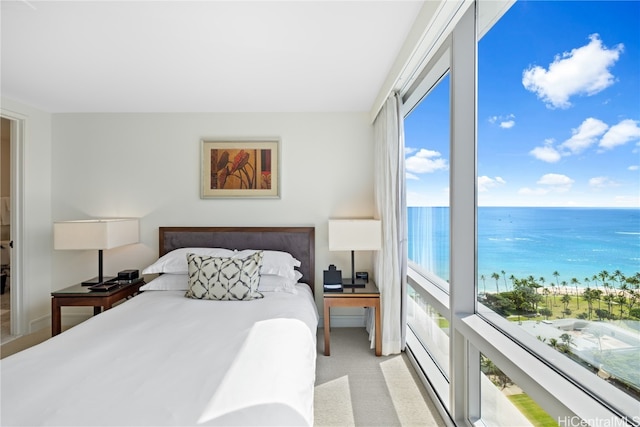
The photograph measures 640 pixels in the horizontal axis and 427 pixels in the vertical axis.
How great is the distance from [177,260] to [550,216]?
3151 mm

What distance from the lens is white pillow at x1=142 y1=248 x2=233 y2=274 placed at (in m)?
3.27

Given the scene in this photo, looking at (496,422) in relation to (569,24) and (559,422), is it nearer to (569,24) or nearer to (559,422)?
(559,422)

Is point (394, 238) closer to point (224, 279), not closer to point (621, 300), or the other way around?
point (224, 279)

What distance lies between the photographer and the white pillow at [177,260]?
10.7 ft

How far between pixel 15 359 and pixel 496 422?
2539 millimetres

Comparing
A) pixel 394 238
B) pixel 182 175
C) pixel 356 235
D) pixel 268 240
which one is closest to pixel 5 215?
pixel 182 175

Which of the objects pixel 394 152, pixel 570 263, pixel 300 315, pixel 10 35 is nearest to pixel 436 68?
pixel 394 152

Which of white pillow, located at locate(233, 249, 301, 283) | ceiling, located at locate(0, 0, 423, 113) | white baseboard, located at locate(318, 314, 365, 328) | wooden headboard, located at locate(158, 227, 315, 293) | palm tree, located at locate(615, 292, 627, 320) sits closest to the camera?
palm tree, located at locate(615, 292, 627, 320)

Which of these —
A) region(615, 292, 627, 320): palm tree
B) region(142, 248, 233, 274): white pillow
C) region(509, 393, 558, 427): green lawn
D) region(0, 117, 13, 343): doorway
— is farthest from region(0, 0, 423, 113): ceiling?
region(0, 117, 13, 343): doorway

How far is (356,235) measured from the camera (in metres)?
3.14

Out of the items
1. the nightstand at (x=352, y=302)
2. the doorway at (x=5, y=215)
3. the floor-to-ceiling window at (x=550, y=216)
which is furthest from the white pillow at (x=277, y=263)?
the doorway at (x=5, y=215)

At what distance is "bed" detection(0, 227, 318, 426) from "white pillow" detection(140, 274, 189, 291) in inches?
15.8

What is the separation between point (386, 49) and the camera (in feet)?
7.64

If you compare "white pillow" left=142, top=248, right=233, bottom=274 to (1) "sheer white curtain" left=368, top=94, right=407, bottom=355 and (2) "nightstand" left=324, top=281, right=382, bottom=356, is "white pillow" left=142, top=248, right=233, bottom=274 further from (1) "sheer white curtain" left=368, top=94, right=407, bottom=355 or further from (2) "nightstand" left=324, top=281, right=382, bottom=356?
(1) "sheer white curtain" left=368, top=94, right=407, bottom=355
